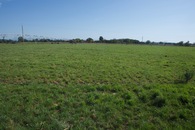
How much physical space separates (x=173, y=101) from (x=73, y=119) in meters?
Result: 3.81

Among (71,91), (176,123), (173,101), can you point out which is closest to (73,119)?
(71,91)

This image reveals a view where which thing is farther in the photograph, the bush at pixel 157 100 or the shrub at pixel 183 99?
the shrub at pixel 183 99

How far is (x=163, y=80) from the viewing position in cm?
904

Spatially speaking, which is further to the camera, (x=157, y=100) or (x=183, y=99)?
(x=183, y=99)

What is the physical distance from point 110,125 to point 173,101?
294cm

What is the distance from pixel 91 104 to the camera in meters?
5.47

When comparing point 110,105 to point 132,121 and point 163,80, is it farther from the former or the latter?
point 163,80

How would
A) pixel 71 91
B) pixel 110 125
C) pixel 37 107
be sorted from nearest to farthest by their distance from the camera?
pixel 110 125 < pixel 37 107 < pixel 71 91

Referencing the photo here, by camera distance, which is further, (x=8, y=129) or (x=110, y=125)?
(x=110, y=125)

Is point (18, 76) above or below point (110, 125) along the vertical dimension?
above

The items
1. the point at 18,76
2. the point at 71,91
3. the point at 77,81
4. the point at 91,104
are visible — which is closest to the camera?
the point at 91,104

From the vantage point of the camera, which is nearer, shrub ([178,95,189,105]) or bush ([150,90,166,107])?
bush ([150,90,166,107])

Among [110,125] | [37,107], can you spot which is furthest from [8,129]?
[110,125]

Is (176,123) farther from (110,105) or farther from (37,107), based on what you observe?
(37,107)
